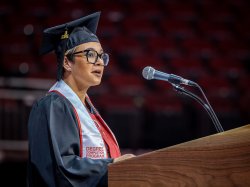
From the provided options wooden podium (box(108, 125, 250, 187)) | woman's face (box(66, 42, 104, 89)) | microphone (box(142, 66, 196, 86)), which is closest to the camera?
wooden podium (box(108, 125, 250, 187))

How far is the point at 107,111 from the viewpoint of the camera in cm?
621

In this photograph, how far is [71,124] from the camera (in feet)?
7.84

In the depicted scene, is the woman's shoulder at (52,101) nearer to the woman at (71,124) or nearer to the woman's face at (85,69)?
the woman at (71,124)

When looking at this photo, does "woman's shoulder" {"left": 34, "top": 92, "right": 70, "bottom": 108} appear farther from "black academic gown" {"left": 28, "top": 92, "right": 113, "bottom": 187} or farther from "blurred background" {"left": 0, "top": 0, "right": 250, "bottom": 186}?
"blurred background" {"left": 0, "top": 0, "right": 250, "bottom": 186}

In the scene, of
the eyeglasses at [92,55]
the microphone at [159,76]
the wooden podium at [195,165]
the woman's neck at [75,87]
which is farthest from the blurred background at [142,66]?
the wooden podium at [195,165]

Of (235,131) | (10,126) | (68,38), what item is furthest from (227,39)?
(235,131)

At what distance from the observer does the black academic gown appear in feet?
7.27

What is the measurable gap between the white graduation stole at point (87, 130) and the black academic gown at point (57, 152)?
55mm

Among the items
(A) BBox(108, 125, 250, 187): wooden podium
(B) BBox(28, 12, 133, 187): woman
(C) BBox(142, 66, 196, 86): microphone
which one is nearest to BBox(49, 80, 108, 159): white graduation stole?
(B) BBox(28, 12, 133, 187): woman

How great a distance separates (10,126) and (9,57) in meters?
1.73

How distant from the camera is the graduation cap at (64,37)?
264cm

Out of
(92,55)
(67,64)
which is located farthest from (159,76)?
(67,64)

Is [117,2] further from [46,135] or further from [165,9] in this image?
[46,135]

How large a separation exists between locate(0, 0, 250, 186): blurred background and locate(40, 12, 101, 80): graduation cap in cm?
280
